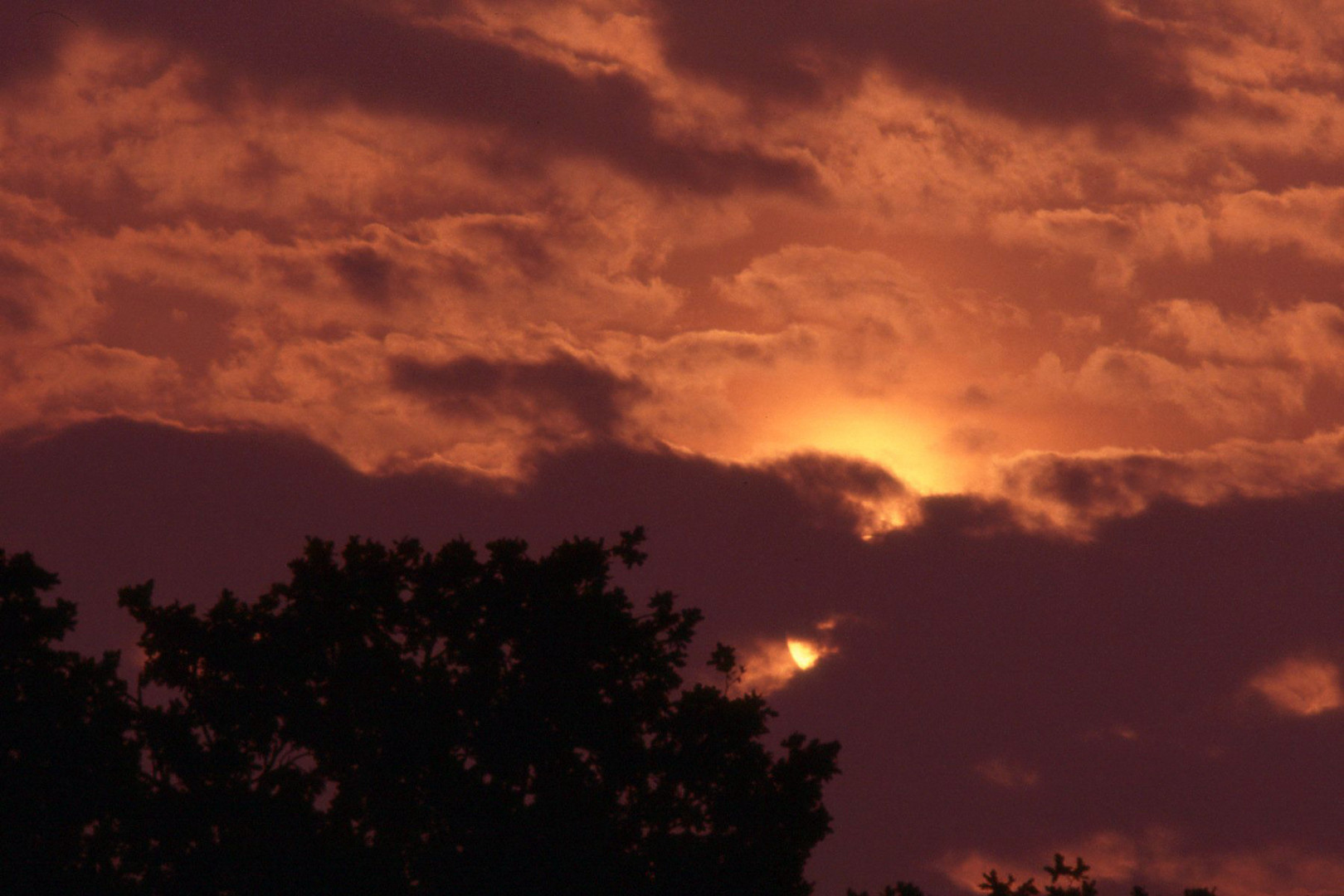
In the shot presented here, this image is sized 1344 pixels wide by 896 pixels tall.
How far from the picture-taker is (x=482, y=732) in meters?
34.3

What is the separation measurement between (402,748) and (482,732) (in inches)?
78.5

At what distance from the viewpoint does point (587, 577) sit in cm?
3638

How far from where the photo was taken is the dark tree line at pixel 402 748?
30609mm

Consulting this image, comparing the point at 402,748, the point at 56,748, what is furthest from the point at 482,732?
the point at 56,748

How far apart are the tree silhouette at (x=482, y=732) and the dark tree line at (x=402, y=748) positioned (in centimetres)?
6

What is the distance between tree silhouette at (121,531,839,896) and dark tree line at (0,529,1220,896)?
0.18 ft

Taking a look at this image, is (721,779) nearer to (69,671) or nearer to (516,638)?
(516,638)

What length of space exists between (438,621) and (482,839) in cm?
662

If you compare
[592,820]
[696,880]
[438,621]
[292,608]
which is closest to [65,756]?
[292,608]

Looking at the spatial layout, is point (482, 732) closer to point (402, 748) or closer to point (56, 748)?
point (402, 748)

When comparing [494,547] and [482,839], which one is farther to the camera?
[494,547]

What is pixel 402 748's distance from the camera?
34.2m

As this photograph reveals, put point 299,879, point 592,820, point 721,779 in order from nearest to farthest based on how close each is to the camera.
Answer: point 299,879
point 592,820
point 721,779

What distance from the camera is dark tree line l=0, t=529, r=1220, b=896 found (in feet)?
100
